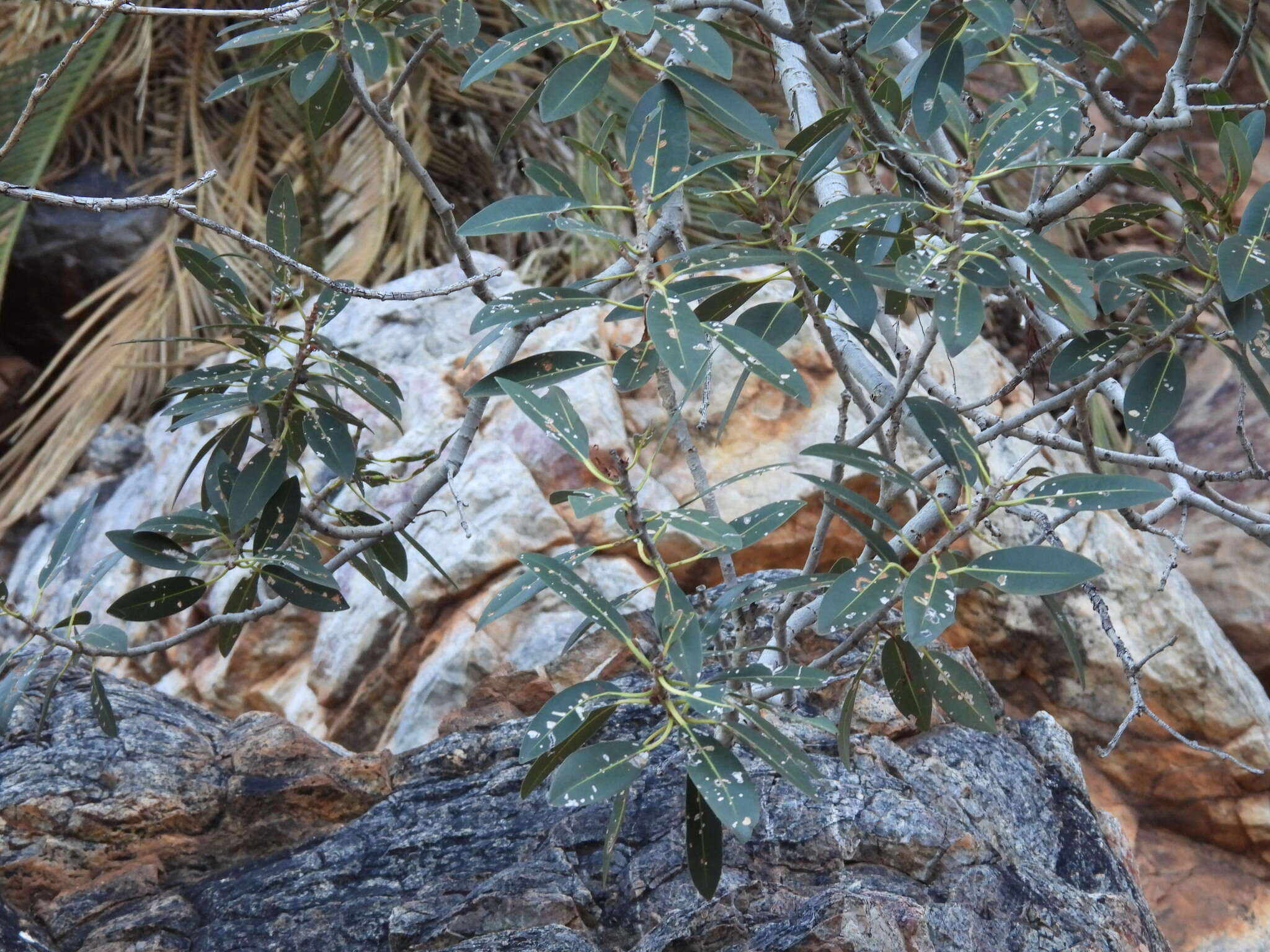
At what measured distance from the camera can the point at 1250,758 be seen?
108 inches

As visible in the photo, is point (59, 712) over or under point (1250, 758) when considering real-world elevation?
over

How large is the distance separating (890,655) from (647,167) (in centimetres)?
57

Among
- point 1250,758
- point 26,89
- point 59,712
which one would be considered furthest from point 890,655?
point 26,89

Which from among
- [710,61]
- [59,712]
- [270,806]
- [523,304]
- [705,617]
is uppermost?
[710,61]

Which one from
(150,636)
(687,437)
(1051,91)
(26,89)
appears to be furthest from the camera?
(26,89)

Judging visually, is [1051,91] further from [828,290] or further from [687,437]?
[687,437]

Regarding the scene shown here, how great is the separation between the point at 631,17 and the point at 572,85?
126mm

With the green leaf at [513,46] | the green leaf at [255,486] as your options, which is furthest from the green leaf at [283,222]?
the green leaf at [513,46]

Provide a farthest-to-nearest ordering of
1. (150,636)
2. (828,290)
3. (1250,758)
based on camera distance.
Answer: (150,636), (1250,758), (828,290)

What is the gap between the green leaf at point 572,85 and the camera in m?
1.17

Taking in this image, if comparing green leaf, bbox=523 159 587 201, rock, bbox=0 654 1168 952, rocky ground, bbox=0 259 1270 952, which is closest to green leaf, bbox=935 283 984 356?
green leaf, bbox=523 159 587 201

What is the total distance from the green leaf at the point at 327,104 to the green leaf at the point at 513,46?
45 cm

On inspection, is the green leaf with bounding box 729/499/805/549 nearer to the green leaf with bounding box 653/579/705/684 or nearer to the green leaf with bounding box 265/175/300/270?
the green leaf with bounding box 653/579/705/684

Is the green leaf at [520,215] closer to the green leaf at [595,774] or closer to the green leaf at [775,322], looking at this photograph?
the green leaf at [775,322]
